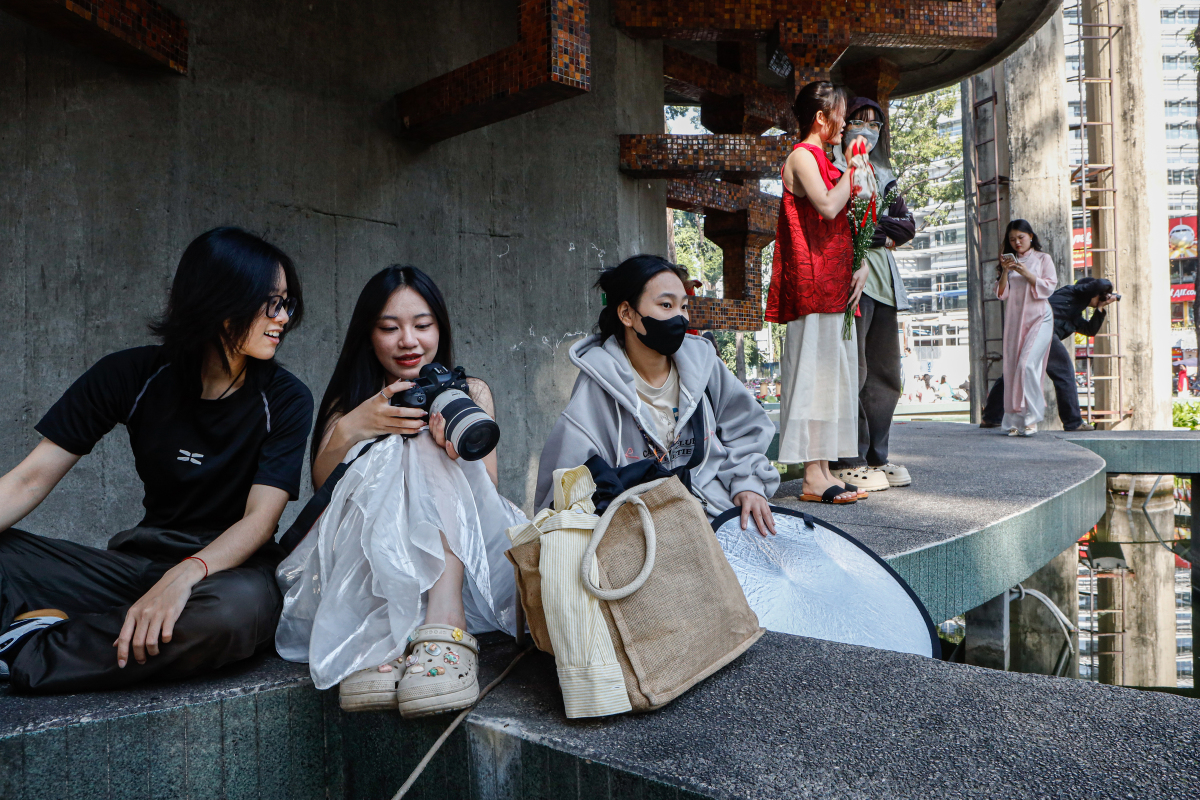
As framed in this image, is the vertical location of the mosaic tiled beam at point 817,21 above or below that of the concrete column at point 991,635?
above

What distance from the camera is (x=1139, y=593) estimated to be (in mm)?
5891

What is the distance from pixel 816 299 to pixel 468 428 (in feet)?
6.86

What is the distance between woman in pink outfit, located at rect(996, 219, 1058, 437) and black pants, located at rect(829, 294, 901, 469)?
3898 millimetres

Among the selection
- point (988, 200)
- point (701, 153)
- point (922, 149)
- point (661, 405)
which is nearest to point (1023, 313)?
point (988, 200)

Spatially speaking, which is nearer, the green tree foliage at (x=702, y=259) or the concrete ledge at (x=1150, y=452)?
the concrete ledge at (x=1150, y=452)

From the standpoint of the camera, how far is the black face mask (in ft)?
8.45

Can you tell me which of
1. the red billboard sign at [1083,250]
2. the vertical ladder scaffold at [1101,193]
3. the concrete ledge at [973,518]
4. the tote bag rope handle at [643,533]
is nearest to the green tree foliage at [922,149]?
the red billboard sign at [1083,250]

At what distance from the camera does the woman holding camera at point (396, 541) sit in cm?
162

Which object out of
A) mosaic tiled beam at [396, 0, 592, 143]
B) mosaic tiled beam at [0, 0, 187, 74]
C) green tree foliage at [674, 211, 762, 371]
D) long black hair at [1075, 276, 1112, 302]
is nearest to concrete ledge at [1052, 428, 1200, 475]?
long black hair at [1075, 276, 1112, 302]

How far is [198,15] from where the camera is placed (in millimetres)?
4148

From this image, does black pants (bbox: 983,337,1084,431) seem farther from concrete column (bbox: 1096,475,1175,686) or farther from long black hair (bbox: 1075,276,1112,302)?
concrete column (bbox: 1096,475,1175,686)

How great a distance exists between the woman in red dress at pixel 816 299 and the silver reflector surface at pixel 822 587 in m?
0.90

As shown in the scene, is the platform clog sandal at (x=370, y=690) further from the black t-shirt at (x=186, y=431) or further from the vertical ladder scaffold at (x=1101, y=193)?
the vertical ladder scaffold at (x=1101, y=193)

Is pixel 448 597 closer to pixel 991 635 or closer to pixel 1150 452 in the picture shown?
pixel 991 635
